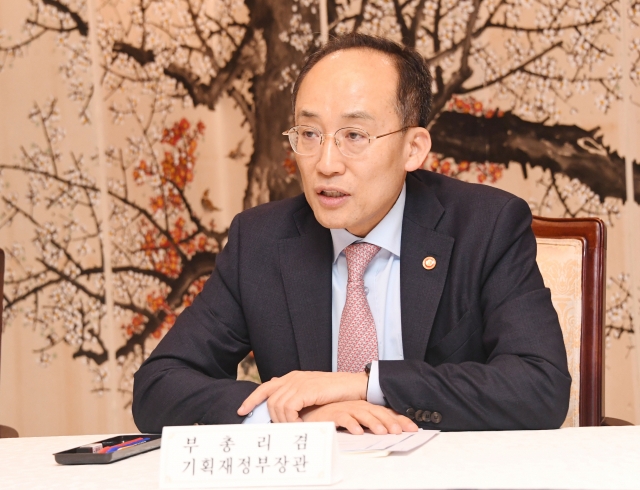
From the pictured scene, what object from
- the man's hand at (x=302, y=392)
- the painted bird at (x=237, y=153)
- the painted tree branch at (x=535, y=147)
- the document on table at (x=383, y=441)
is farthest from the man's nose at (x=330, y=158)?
the painted bird at (x=237, y=153)

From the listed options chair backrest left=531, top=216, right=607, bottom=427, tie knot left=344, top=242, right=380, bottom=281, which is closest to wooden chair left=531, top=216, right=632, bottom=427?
chair backrest left=531, top=216, right=607, bottom=427

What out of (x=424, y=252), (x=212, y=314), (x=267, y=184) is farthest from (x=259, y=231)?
(x=267, y=184)

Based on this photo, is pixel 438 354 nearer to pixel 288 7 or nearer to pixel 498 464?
pixel 498 464

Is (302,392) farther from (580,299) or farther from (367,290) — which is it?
(580,299)

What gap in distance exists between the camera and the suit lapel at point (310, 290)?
72.0 inches

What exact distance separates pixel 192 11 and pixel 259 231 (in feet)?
6.61

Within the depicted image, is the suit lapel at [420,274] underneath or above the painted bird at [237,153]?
underneath

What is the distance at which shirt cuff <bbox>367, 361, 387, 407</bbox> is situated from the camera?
1.50m

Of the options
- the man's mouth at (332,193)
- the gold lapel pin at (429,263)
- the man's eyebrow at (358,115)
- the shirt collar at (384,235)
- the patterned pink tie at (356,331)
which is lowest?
the patterned pink tie at (356,331)

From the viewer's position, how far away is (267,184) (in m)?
3.59

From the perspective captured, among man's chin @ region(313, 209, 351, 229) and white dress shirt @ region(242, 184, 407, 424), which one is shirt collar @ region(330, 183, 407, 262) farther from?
man's chin @ region(313, 209, 351, 229)

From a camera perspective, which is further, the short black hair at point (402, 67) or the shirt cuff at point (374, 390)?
the short black hair at point (402, 67)

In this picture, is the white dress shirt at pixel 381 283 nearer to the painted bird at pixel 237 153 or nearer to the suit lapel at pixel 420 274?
the suit lapel at pixel 420 274

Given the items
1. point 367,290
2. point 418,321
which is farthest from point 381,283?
point 418,321
